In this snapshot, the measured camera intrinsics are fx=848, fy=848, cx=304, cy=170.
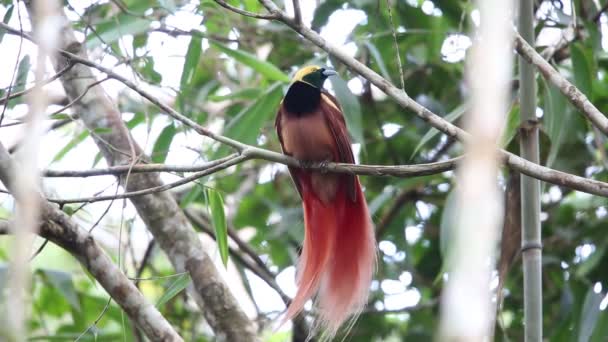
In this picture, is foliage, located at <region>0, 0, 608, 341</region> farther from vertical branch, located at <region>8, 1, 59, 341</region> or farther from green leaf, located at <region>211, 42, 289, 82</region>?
vertical branch, located at <region>8, 1, 59, 341</region>

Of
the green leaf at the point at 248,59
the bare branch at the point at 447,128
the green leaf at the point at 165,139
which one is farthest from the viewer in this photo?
the green leaf at the point at 165,139

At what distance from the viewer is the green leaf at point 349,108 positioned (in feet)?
9.66

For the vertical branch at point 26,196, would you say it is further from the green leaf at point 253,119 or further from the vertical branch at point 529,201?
the green leaf at point 253,119

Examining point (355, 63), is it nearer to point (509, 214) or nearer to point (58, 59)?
point (509, 214)

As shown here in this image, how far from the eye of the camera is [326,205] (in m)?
2.99

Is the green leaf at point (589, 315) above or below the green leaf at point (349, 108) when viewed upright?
below

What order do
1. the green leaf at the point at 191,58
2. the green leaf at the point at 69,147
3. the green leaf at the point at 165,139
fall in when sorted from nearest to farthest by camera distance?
the green leaf at the point at 191,58 < the green leaf at the point at 165,139 < the green leaf at the point at 69,147

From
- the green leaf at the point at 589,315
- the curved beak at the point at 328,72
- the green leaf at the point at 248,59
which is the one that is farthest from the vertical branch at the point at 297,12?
the green leaf at the point at 589,315

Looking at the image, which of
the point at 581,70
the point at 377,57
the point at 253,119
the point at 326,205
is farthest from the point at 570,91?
the point at 253,119

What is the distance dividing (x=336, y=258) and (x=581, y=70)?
3.26ft

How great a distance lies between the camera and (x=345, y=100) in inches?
117

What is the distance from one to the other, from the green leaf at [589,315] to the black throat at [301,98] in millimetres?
1151

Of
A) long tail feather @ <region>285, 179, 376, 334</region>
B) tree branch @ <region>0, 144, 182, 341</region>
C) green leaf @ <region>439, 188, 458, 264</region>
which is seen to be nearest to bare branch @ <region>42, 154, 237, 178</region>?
tree branch @ <region>0, 144, 182, 341</region>

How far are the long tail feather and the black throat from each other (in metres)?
0.25
